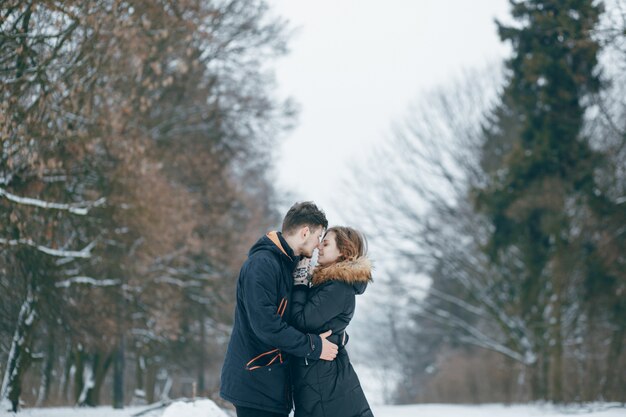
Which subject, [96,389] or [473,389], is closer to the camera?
[96,389]

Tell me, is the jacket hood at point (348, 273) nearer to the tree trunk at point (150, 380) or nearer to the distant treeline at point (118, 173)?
the distant treeline at point (118, 173)

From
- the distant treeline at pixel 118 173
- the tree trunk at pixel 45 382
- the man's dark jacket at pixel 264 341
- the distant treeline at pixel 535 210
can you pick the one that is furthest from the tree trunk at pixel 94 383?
the man's dark jacket at pixel 264 341

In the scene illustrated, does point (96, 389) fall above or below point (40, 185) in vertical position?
below

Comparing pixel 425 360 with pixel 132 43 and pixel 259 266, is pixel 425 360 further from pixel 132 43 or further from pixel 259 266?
pixel 259 266

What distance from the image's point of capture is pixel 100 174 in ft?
46.2

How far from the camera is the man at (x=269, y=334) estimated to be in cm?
495

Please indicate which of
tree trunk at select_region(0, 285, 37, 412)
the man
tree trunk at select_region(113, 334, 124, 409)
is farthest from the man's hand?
tree trunk at select_region(113, 334, 124, 409)

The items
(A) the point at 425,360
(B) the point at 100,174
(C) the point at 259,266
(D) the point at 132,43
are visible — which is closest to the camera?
(C) the point at 259,266

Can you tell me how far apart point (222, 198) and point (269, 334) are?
18.5m

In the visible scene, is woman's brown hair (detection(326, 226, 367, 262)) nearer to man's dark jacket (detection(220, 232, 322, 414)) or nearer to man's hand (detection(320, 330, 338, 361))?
man's dark jacket (detection(220, 232, 322, 414))

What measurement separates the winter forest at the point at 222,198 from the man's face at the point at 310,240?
5.34 m

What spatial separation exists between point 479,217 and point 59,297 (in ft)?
55.0

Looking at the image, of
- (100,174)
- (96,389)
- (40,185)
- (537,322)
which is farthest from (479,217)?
(40,185)

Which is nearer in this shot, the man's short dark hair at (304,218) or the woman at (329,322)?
the woman at (329,322)
